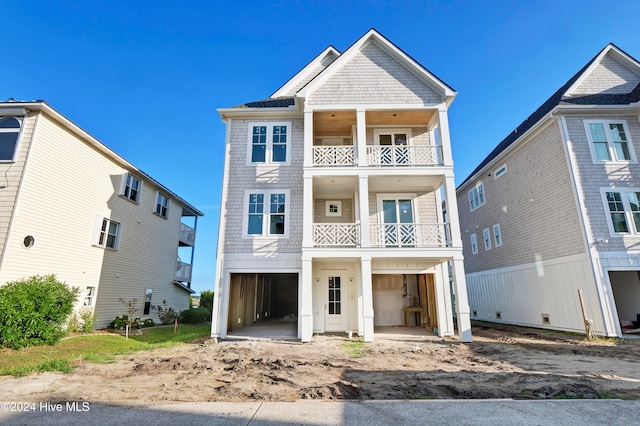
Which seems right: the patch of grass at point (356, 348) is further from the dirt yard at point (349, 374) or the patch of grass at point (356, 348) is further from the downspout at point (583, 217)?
the downspout at point (583, 217)

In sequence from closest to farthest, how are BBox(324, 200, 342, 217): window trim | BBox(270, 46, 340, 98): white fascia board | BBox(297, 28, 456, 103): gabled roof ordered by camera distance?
BBox(297, 28, 456, 103): gabled roof, BBox(324, 200, 342, 217): window trim, BBox(270, 46, 340, 98): white fascia board

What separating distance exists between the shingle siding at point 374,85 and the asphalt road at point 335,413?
1106cm

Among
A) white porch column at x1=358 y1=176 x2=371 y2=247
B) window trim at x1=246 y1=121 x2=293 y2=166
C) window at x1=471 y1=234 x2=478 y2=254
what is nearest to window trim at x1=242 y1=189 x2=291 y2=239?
window trim at x1=246 y1=121 x2=293 y2=166

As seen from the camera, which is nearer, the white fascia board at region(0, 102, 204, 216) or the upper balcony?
the white fascia board at region(0, 102, 204, 216)

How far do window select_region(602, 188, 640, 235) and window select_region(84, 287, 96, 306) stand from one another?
2175 centimetres

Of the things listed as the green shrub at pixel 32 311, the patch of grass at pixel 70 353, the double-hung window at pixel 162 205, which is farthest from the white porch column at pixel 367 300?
the double-hung window at pixel 162 205

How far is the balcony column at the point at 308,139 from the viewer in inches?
465

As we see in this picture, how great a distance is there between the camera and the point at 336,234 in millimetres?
11930

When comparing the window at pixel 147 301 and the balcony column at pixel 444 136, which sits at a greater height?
the balcony column at pixel 444 136

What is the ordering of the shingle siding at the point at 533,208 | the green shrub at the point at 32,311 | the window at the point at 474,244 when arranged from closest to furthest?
1. the green shrub at the point at 32,311
2. the shingle siding at the point at 533,208
3. the window at the point at 474,244

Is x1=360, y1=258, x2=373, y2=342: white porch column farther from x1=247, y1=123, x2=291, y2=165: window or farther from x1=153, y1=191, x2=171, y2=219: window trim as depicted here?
x1=153, y1=191, x2=171, y2=219: window trim

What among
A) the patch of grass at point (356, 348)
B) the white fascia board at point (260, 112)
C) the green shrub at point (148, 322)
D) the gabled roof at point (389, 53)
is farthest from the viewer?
the green shrub at point (148, 322)

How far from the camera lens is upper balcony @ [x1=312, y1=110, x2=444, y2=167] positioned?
1228 cm

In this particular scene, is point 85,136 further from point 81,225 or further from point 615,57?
point 615,57
